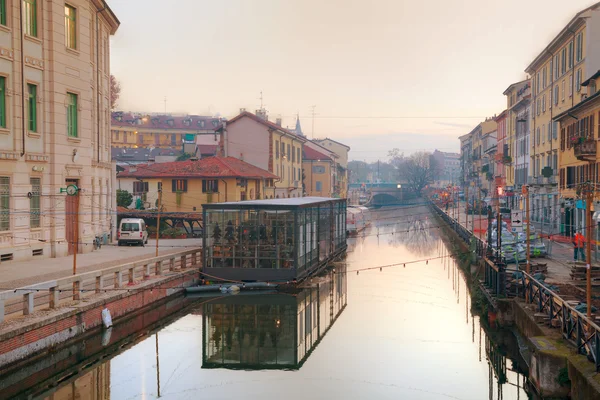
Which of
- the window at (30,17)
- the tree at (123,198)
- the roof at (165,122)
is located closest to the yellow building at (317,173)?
the tree at (123,198)

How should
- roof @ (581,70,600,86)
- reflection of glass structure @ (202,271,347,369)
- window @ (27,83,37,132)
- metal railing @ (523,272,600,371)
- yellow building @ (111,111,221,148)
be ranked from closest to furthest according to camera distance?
1. metal railing @ (523,272,600,371)
2. reflection of glass structure @ (202,271,347,369)
3. window @ (27,83,37,132)
4. roof @ (581,70,600,86)
5. yellow building @ (111,111,221,148)

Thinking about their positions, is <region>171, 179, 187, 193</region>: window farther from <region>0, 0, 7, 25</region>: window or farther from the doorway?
<region>0, 0, 7, 25</region>: window

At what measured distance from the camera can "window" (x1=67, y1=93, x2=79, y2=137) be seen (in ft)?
101

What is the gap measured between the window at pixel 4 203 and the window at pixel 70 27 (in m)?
7.61

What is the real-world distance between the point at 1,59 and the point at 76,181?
741 centimetres

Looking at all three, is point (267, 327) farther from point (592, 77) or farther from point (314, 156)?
point (314, 156)

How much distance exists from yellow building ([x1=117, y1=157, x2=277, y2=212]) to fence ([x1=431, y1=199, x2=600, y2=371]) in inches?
1024

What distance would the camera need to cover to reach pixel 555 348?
595 inches

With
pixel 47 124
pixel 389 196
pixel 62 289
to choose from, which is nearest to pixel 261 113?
pixel 47 124

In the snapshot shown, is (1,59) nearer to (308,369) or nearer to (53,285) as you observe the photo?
(53,285)

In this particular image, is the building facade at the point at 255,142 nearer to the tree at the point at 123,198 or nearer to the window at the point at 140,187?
the window at the point at 140,187

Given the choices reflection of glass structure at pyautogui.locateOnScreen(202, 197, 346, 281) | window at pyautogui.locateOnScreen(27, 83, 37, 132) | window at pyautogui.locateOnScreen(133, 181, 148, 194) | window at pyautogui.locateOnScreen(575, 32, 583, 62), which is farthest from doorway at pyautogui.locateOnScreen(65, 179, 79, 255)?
window at pyautogui.locateOnScreen(575, 32, 583, 62)

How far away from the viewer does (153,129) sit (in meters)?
127

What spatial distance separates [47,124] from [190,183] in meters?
22.0
